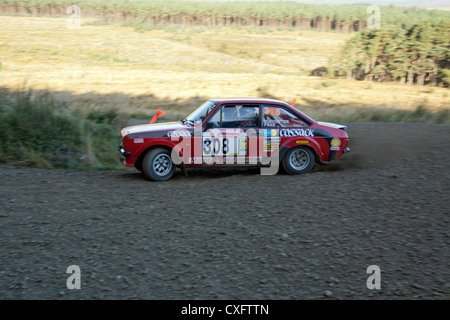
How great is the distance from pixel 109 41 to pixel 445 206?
40482 millimetres

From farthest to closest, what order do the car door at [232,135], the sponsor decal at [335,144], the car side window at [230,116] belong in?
1. the sponsor decal at [335,144]
2. the car side window at [230,116]
3. the car door at [232,135]

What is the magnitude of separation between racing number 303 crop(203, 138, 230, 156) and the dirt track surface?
0.54m

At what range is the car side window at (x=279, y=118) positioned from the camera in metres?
8.16

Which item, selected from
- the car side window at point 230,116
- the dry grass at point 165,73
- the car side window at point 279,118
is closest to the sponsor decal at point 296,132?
the car side window at point 279,118

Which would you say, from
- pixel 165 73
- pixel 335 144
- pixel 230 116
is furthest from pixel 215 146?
pixel 165 73

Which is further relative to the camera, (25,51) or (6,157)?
(25,51)

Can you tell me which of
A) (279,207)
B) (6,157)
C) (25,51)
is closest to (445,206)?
(279,207)

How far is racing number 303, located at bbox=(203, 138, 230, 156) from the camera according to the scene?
7867 mm

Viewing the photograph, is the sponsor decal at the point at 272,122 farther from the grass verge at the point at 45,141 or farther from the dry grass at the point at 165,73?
the dry grass at the point at 165,73

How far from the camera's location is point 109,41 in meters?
41.8

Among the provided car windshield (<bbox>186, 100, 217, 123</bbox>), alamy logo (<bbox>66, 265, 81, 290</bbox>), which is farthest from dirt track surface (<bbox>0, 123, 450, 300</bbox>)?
car windshield (<bbox>186, 100, 217, 123</bbox>)

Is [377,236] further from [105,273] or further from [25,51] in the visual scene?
[25,51]

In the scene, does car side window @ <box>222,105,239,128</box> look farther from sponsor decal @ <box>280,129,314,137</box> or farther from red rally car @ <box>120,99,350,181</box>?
sponsor decal @ <box>280,129,314,137</box>

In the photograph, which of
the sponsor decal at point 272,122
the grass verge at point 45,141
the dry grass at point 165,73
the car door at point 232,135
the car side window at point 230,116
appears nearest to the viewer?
→ the car door at point 232,135
